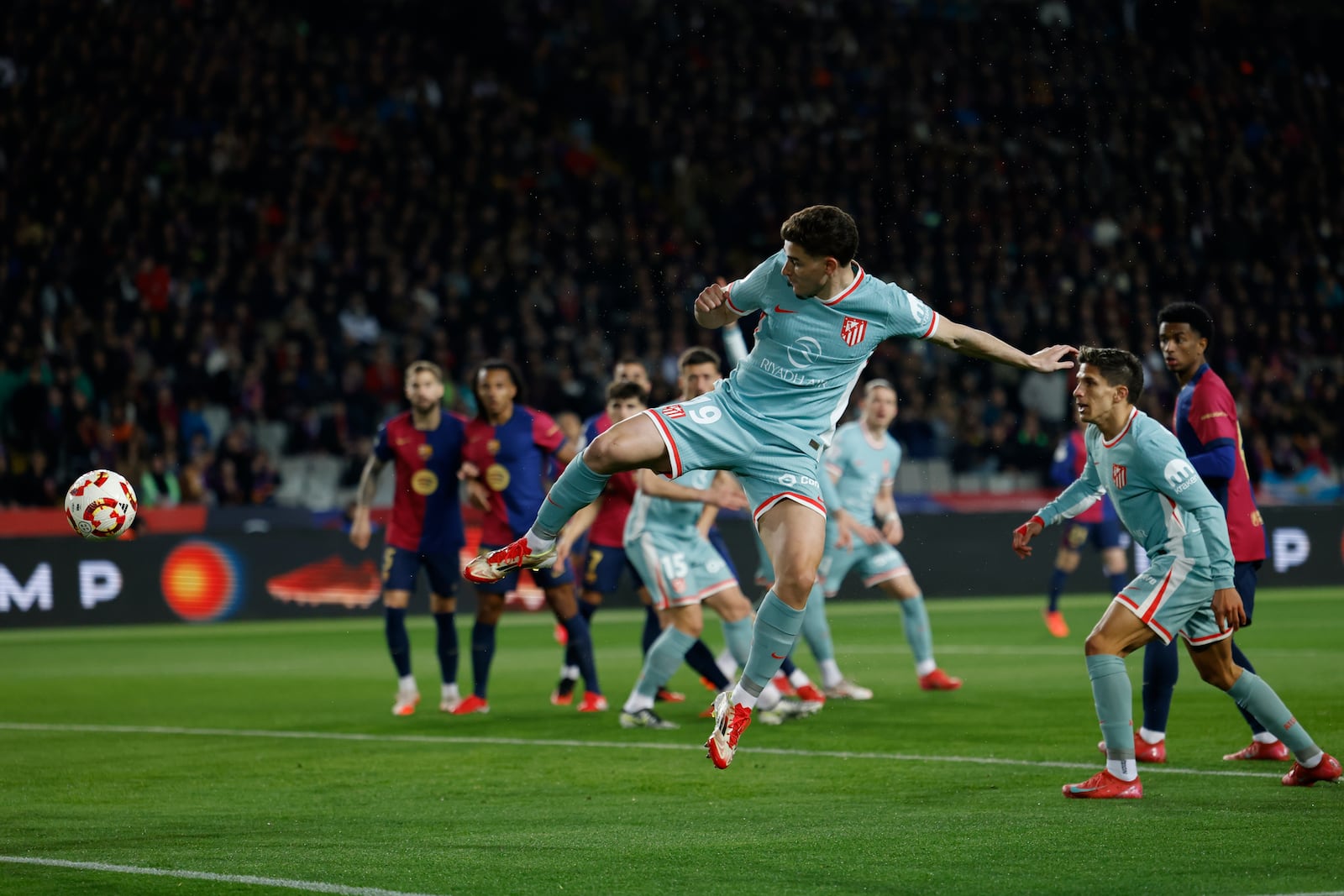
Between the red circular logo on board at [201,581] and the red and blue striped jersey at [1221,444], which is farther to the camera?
the red circular logo on board at [201,581]

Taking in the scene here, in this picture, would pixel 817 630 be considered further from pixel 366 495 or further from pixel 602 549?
pixel 366 495

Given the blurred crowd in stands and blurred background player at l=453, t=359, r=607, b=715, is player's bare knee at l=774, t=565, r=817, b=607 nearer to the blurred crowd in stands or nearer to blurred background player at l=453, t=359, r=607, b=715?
blurred background player at l=453, t=359, r=607, b=715

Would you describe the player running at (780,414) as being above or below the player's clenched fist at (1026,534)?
above

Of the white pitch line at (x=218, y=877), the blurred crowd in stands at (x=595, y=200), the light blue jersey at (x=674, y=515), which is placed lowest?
the white pitch line at (x=218, y=877)

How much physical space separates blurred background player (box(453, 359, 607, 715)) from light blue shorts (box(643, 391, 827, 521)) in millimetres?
4084

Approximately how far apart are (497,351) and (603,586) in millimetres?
10744

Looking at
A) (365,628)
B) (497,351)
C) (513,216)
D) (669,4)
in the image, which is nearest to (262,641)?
(365,628)

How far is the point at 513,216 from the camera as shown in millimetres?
24344

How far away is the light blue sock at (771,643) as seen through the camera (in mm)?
6688

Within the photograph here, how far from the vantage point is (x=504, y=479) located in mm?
10828

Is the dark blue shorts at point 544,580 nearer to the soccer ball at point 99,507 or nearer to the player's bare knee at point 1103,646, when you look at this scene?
the soccer ball at point 99,507

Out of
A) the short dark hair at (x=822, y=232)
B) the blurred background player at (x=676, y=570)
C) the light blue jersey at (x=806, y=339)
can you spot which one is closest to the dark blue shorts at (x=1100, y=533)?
the blurred background player at (x=676, y=570)

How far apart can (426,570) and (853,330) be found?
16.1ft

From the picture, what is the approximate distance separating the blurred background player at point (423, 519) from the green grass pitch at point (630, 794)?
0.47 meters
